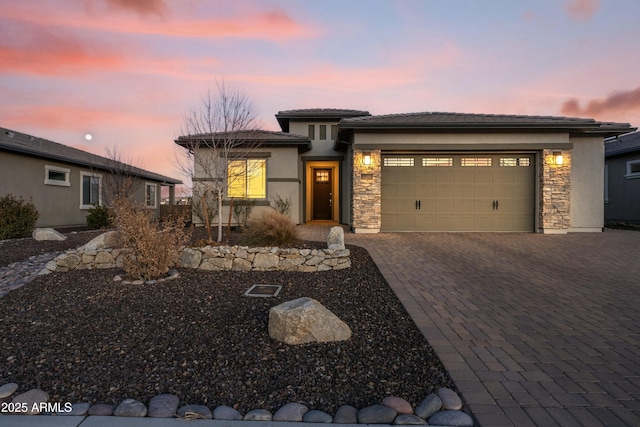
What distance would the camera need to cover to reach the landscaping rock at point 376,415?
75.5 inches

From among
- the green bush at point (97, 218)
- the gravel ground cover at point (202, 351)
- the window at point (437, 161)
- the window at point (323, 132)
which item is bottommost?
the gravel ground cover at point (202, 351)

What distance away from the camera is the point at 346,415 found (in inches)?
77.2

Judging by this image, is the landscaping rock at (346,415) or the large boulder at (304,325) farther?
the large boulder at (304,325)

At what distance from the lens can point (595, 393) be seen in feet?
7.11

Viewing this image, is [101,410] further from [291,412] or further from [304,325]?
[304,325]

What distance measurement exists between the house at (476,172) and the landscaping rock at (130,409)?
876 centimetres

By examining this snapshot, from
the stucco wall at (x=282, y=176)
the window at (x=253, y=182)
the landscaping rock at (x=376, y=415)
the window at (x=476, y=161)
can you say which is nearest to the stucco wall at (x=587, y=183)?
the window at (x=476, y=161)

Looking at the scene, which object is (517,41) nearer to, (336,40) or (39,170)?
(336,40)

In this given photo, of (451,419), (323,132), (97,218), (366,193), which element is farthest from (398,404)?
(323,132)

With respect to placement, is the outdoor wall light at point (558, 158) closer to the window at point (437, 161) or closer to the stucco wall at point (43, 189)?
the window at point (437, 161)

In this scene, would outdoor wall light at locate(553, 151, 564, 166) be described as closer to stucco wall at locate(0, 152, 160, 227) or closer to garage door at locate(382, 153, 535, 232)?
garage door at locate(382, 153, 535, 232)

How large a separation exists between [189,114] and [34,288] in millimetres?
6108

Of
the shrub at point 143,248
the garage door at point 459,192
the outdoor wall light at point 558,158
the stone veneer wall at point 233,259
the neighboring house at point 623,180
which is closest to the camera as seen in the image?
the shrub at point 143,248

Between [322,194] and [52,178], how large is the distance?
11145mm
